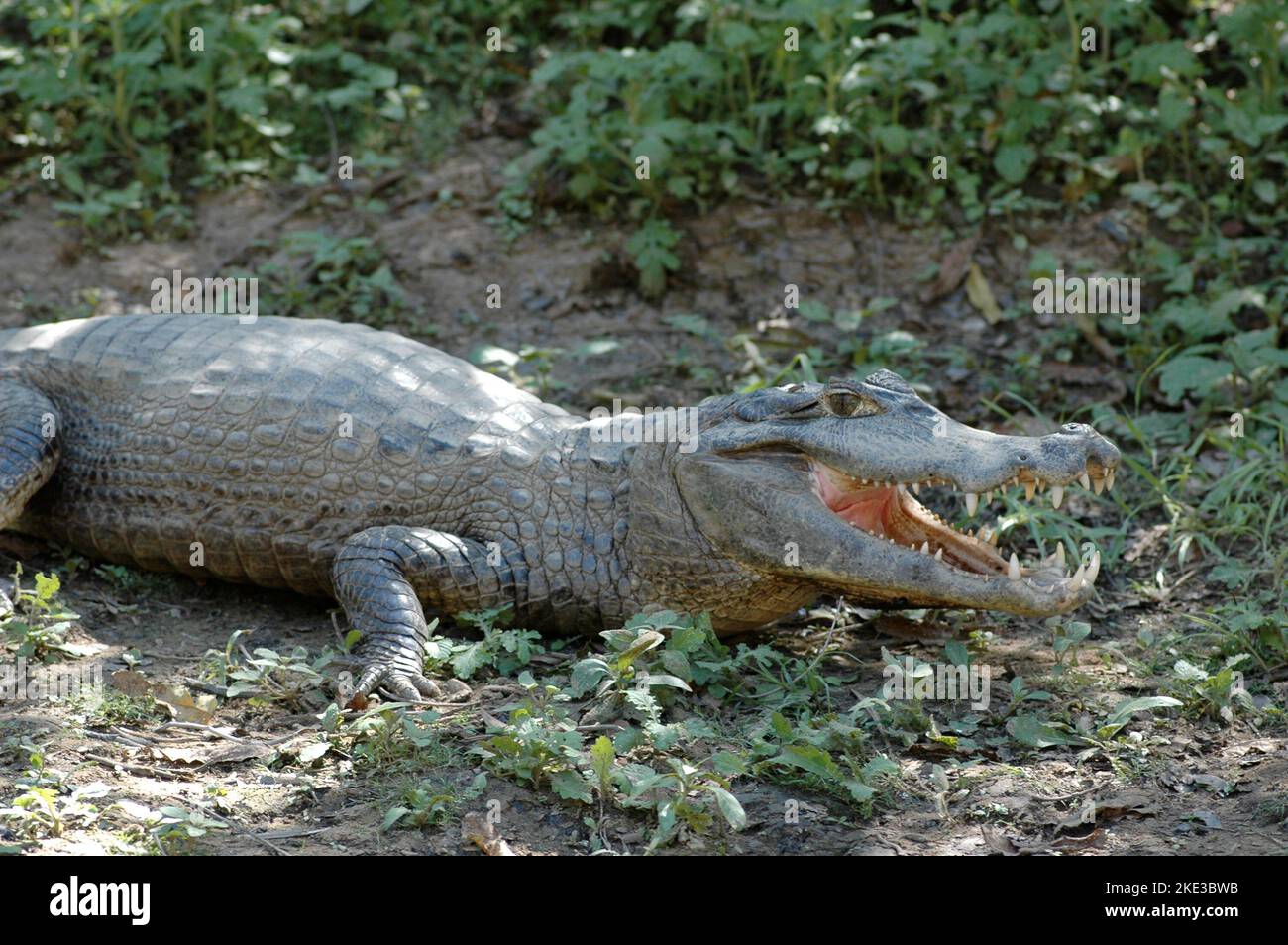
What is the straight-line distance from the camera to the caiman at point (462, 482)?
4.95m

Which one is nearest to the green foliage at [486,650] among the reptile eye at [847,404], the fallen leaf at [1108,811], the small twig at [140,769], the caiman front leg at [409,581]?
the caiman front leg at [409,581]

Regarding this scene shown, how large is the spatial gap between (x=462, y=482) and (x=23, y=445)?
5.74 ft

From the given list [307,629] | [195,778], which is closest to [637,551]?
[307,629]

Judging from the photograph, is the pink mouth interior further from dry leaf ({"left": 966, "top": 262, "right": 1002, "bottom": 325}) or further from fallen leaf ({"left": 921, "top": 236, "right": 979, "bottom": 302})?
fallen leaf ({"left": 921, "top": 236, "right": 979, "bottom": 302})

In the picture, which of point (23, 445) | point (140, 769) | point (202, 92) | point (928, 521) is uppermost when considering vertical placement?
point (202, 92)

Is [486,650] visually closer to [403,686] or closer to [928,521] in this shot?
[403,686]

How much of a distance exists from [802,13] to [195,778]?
5.31m

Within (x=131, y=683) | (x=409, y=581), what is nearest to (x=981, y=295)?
(x=409, y=581)

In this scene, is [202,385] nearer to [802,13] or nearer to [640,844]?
[640,844]

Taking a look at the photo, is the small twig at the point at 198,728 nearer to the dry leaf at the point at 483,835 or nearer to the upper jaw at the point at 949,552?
the dry leaf at the point at 483,835

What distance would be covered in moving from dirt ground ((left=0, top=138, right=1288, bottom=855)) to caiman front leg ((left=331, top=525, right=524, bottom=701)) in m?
0.36

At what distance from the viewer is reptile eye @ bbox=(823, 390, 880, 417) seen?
16.7 ft

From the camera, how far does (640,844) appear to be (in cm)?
389

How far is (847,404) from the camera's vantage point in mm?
5113
